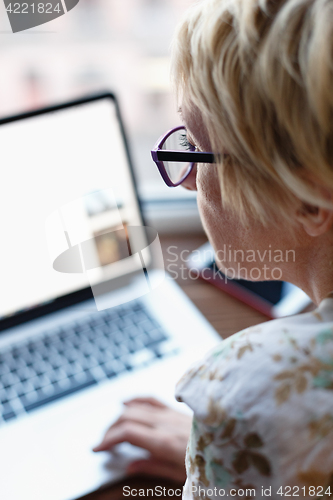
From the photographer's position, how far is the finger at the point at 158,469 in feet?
1.85

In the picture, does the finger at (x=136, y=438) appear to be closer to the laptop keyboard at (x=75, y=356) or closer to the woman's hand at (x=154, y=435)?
the woman's hand at (x=154, y=435)

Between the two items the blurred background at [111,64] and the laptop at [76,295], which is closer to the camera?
the laptop at [76,295]

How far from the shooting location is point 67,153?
749 millimetres

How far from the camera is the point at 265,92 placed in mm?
354

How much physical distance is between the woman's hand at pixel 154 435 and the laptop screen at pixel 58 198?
0.83 ft

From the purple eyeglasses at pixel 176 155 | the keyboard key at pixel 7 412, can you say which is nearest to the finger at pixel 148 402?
the keyboard key at pixel 7 412

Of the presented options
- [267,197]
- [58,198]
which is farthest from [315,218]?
[58,198]

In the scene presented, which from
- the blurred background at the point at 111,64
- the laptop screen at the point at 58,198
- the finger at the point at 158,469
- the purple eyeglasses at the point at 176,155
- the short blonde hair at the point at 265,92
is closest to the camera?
the short blonde hair at the point at 265,92

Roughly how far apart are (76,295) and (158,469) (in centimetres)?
33

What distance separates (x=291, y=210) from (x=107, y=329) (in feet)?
1.42

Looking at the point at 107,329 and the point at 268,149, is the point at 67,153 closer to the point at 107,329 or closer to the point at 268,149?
the point at 107,329

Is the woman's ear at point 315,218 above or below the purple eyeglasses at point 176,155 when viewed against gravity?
below

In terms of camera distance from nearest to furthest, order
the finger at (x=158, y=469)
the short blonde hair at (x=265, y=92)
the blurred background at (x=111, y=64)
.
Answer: the short blonde hair at (x=265, y=92), the finger at (x=158, y=469), the blurred background at (x=111, y=64)

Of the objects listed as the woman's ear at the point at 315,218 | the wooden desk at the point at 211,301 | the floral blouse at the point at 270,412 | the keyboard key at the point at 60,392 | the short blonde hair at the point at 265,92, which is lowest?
the wooden desk at the point at 211,301
